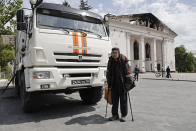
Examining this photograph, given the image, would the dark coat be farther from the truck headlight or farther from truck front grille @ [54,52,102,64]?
the truck headlight

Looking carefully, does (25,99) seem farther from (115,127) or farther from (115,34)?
(115,34)

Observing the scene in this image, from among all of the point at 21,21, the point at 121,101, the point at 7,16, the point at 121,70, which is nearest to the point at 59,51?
the point at 21,21

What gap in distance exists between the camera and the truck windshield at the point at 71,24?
4117 millimetres

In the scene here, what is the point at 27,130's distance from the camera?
3342 mm

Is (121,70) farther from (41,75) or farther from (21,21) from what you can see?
(21,21)

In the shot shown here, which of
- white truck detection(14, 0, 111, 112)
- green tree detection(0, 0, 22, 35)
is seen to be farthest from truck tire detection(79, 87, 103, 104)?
green tree detection(0, 0, 22, 35)

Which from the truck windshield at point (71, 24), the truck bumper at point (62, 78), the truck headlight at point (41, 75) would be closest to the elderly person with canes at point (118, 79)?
the truck bumper at point (62, 78)

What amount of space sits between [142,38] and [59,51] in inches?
1511

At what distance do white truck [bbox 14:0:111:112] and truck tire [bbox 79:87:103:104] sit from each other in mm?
801

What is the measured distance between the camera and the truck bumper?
3735 millimetres

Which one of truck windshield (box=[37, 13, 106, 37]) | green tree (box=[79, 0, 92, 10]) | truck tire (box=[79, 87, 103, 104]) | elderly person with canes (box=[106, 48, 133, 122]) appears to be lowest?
truck tire (box=[79, 87, 103, 104])

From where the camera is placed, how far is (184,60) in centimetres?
6150

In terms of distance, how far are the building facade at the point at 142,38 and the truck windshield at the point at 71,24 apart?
1110 inches

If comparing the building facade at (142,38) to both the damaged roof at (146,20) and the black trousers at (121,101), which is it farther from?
the black trousers at (121,101)
